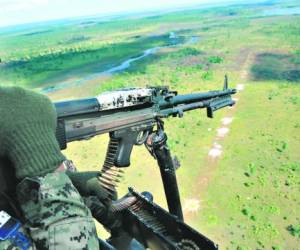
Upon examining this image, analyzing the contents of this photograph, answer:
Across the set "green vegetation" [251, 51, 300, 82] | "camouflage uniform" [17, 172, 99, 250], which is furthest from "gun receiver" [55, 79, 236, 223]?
"green vegetation" [251, 51, 300, 82]

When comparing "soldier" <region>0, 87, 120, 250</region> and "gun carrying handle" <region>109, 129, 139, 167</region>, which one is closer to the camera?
"soldier" <region>0, 87, 120, 250</region>

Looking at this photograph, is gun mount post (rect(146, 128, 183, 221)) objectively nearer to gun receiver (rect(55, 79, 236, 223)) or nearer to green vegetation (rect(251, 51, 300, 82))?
gun receiver (rect(55, 79, 236, 223))

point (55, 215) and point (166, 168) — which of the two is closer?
point (55, 215)

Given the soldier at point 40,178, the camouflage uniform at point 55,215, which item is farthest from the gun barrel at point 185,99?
the camouflage uniform at point 55,215

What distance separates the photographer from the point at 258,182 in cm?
1391

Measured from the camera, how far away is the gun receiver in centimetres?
503

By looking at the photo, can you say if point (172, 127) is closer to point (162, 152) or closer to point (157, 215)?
point (162, 152)

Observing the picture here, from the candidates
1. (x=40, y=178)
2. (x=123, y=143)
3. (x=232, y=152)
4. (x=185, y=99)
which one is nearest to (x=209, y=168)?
(x=232, y=152)

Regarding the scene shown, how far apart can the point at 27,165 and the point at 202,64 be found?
137 feet

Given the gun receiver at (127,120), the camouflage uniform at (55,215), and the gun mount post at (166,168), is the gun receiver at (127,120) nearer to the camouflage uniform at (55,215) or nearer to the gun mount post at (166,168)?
the gun mount post at (166,168)

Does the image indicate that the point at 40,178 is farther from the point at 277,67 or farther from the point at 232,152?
the point at 277,67

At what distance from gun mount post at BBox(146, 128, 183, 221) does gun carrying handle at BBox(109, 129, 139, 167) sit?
Result: 44 centimetres

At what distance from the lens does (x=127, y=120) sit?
19.2ft

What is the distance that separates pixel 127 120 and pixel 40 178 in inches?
145
